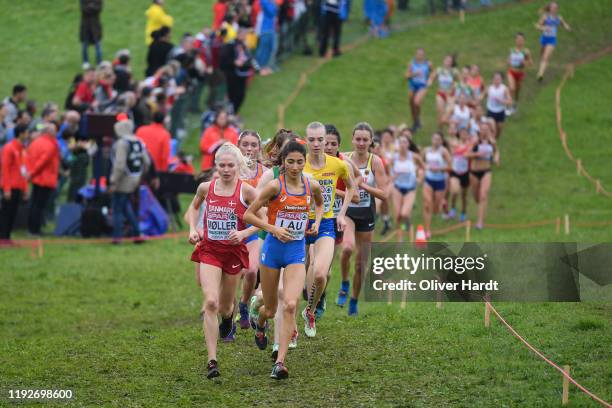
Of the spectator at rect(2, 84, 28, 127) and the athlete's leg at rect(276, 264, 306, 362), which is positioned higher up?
the spectator at rect(2, 84, 28, 127)

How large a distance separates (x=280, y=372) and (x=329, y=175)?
2794mm

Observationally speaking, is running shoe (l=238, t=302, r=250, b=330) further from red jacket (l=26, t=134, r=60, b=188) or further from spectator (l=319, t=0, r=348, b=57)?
spectator (l=319, t=0, r=348, b=57)

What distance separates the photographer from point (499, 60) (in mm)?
37562

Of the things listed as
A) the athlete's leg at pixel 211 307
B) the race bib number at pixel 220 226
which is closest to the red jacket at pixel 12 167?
the race bib number at pixel 220 226

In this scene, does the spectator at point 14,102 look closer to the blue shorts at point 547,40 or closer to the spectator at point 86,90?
the spectator at point 86,90

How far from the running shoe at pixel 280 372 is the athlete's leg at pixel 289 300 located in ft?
0.19

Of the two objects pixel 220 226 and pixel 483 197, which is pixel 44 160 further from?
pixel 220 226

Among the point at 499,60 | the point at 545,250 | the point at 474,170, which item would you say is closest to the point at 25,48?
the point at 499,60

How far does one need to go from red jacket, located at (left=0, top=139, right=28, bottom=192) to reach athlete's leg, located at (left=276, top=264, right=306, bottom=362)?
37.9 ft

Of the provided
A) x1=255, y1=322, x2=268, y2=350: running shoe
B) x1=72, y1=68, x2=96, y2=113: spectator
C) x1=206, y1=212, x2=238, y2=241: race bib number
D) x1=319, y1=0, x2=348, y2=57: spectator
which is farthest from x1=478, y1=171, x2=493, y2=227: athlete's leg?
x1=206, y1=212, x2=238, y2=241: race bib number

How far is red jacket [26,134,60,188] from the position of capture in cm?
2180

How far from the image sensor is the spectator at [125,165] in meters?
21.1

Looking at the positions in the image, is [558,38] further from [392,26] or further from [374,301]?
[374,301]

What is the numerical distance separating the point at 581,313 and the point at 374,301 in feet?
10.7
